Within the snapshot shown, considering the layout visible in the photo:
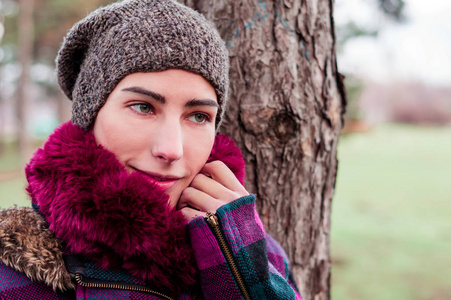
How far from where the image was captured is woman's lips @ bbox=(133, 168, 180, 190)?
1.25 metres

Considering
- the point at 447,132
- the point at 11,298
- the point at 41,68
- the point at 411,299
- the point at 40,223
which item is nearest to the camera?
the point at 11,298

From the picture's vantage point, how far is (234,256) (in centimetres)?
124

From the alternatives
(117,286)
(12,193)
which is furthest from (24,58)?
(117,286)

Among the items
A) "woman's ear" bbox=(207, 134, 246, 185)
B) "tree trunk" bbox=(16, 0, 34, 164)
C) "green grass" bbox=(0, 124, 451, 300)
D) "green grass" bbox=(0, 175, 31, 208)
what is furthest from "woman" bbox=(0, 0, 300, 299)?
"tree trunk" bbox=(16, 0, 34, 164)

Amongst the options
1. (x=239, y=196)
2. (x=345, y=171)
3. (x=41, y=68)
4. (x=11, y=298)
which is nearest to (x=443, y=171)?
(x=345, y=171)

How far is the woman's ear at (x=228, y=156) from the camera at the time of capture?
1582 millimetres

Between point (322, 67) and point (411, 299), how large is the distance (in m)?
4.07

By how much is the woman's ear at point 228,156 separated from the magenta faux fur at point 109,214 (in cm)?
40

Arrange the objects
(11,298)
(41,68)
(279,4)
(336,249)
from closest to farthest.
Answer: (11,298) < (279,4) < (336,249) < (41,68)

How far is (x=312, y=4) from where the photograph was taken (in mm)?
1854

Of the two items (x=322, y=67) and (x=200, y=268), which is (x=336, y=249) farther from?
(x=200, y=268)

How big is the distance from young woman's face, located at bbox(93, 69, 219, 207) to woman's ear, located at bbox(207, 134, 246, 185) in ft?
1.02

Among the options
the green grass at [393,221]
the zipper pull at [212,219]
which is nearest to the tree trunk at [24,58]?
the green grass at [393,221]

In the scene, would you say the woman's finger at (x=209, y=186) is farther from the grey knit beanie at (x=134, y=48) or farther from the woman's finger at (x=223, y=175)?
the grey knit beanie at (x=134, y=48)
